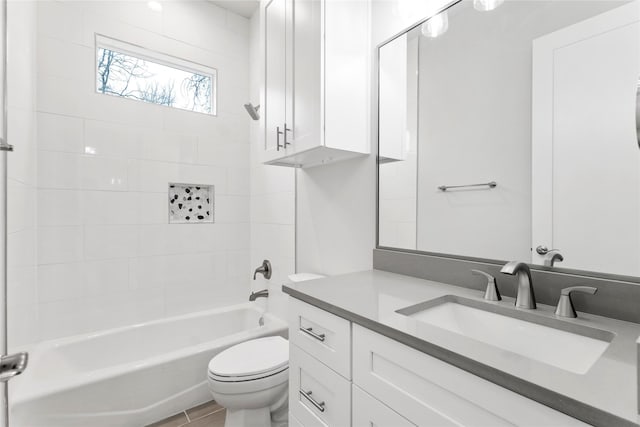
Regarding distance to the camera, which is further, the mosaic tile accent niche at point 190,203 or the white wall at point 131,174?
the mosaic tile accent niche at point 190,203

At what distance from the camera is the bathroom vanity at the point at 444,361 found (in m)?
0.49

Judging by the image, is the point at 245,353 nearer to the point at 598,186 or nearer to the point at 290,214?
the point at 290,214

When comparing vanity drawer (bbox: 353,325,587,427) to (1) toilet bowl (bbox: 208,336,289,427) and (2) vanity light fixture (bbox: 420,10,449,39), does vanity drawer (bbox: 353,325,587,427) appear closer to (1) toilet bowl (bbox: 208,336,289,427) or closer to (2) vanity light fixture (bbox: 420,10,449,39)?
(1) toilet bowl (bbox: 208,336,289,427)

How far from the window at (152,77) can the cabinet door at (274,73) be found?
3.41ft

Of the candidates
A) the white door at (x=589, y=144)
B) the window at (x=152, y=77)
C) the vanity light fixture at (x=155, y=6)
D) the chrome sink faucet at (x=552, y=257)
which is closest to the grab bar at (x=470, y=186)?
the white door at (x=589, y=144)

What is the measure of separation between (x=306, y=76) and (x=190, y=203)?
158 cm

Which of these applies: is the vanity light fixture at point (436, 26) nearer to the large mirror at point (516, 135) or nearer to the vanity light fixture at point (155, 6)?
the large mirror at point (516, 135)

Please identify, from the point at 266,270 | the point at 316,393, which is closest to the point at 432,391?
the point at 316,393

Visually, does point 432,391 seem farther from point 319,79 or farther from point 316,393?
point 319,79

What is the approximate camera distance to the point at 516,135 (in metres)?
1.02

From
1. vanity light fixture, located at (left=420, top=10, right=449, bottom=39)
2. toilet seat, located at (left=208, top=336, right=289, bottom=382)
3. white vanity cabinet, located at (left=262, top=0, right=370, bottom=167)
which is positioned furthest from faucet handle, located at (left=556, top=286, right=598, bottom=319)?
toilet seat, located at (left=208, top=336, right=289, bottom=382)

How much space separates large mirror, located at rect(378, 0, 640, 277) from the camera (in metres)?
0.82

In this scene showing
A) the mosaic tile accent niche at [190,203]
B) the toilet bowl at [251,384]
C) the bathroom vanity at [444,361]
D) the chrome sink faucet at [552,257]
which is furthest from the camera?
the mosaic tile accent niche at [190,203]

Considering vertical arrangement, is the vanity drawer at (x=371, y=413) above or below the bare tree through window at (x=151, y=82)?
below
